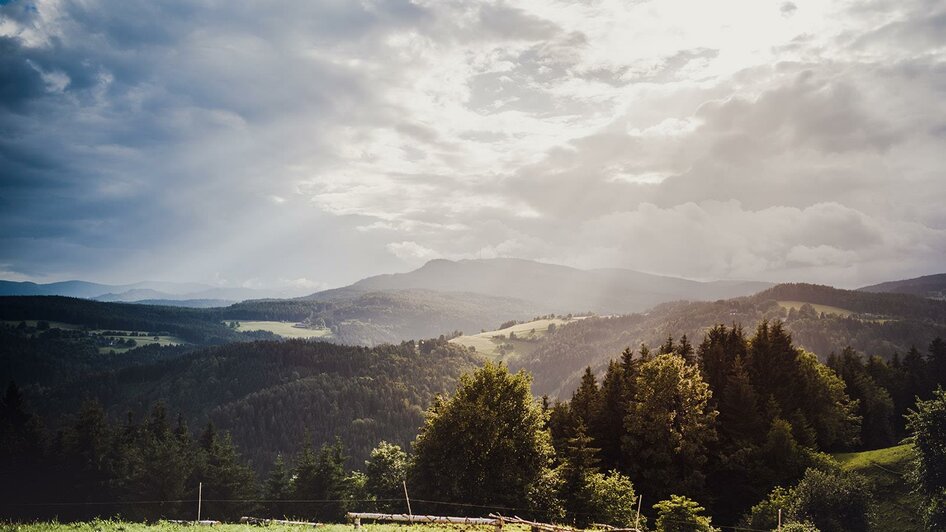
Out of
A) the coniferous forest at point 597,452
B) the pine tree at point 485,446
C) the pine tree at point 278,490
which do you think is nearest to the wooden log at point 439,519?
the pine tree at point 485,446

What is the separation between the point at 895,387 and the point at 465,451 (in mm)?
83471

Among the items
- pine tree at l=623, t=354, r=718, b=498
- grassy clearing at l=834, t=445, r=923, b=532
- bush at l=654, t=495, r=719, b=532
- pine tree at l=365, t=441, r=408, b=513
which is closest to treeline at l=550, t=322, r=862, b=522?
pine tree at l=623, t=354, r=718, b=498

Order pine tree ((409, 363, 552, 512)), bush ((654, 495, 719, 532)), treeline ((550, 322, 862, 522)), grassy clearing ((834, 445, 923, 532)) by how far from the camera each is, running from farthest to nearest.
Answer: treeline ((550, 322, 862, 522))
grassy clearing ((834, 445, 923, 532))
pine tree ((409, 363, 552, 512))
bush ((654, 495, 719, 532))

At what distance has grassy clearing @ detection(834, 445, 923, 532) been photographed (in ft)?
127

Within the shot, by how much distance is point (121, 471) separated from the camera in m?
70.0

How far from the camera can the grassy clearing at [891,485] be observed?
38781 millimetres

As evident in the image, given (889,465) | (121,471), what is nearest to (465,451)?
(889,465)

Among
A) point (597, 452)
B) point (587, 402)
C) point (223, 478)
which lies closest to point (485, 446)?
point (597, 452)

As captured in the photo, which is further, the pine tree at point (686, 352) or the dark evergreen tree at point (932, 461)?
the pine tree at point (686, 352)

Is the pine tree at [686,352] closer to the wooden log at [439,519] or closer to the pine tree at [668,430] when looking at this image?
the pine tree at [668,430]

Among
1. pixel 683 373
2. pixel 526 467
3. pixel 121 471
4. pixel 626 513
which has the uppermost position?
pixel 683 373

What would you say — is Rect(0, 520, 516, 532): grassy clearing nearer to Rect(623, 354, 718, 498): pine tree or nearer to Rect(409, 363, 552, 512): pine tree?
Rect(409, 363, 552, 512): pine tree

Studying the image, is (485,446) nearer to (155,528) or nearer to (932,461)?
(155,528)

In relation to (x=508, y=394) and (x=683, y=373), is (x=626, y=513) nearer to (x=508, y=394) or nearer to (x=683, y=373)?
(x=508, y=394)
